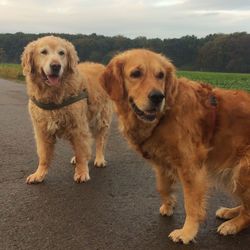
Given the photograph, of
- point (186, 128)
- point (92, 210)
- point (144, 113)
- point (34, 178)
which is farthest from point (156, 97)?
point (34, 178)

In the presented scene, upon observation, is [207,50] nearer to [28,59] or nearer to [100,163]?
[100,163]

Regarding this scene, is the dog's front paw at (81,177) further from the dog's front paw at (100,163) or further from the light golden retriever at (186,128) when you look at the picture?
the light golden retriever at (186,128)

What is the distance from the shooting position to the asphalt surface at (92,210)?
4.28 meters

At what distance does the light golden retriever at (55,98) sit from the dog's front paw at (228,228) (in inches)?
91.4

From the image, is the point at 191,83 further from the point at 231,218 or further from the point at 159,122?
the point at 231,218

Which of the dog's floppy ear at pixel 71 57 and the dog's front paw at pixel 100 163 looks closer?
the dog's floppy ear at pixel 71 57

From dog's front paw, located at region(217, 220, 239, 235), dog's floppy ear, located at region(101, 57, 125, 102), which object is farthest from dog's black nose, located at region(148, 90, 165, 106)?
dog's front paw, located at region(217, 220, 239, 235)

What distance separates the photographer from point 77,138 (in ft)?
21.0

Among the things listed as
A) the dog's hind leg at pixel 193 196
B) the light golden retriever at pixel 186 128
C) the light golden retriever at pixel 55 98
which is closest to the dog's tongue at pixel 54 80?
the light golden retriever at pixel 55 98

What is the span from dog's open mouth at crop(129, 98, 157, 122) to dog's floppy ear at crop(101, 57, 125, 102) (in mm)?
154

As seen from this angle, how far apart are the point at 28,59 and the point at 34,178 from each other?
1728mm

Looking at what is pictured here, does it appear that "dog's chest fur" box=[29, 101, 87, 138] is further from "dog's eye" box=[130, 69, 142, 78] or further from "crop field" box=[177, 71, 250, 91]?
"crop field" box=[177, 71, 250, 91]

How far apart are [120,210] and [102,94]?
262 centimetres

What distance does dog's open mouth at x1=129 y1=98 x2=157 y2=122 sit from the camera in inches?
166
